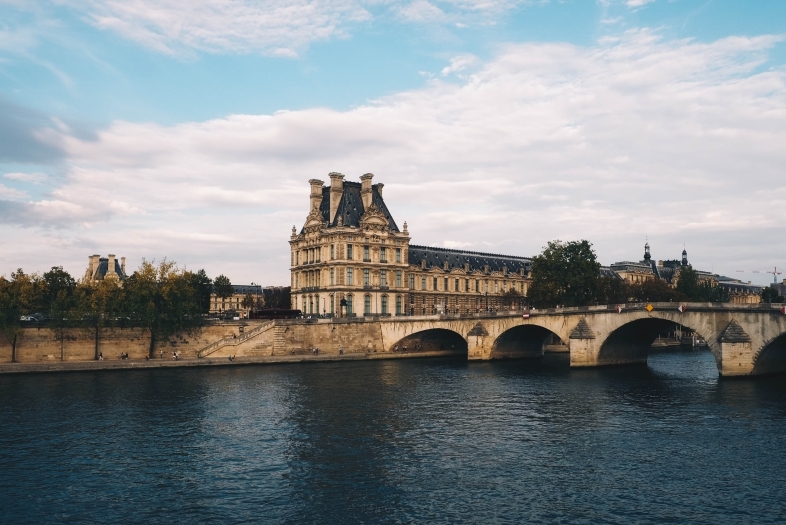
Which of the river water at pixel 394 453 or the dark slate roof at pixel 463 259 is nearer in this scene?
the river water at pixel 394 453

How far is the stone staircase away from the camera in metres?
95.0

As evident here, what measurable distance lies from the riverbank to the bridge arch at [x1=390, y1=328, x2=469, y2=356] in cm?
360

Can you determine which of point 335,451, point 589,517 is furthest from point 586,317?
point 589,517

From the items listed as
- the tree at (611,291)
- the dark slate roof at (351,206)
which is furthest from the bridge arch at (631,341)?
the dark slate roof at (351,206)

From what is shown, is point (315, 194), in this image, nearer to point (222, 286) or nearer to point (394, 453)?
point (222, 286)

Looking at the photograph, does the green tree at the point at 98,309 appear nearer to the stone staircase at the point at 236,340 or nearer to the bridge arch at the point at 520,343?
the stone staircase at the point at 236,340

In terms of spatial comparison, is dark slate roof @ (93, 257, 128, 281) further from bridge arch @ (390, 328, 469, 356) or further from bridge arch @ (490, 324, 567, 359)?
bridge arch @ (490, 324, 567, 359)

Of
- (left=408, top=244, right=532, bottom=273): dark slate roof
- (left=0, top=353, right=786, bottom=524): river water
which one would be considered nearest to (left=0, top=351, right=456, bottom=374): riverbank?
(left=0, top=353, right=786, bottom=524): river water

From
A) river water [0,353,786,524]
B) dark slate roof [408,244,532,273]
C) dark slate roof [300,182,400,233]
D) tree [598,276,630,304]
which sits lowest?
river water [0,353,786,524]

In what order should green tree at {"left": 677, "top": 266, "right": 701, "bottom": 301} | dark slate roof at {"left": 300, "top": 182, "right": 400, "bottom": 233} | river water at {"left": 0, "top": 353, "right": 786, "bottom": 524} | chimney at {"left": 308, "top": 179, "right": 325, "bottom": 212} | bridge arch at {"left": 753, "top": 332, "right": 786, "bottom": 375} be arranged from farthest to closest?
green tree at {"left": 677, "top": 266, "right": 701, "bottom": 301} → chimney at {"left": 308, "top": 179, "right": 325, "bottom": 212} → dark slate roof at {"left": 300, "top": 182, "right": 400, "bottom": 233} → bridge arch at {"left": 753, "top": 332, "right": 786, "bottom": 375} → river water at {"left": 0, "top": 353, "right": 786, "bottom": 524}

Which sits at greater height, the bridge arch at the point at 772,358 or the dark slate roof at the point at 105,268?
the dark slate roof at the point at 105,268

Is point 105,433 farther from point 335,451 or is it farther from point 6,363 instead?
point 6,363

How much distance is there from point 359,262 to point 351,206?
10831 millimetres

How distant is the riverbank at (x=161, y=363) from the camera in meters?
79.1
